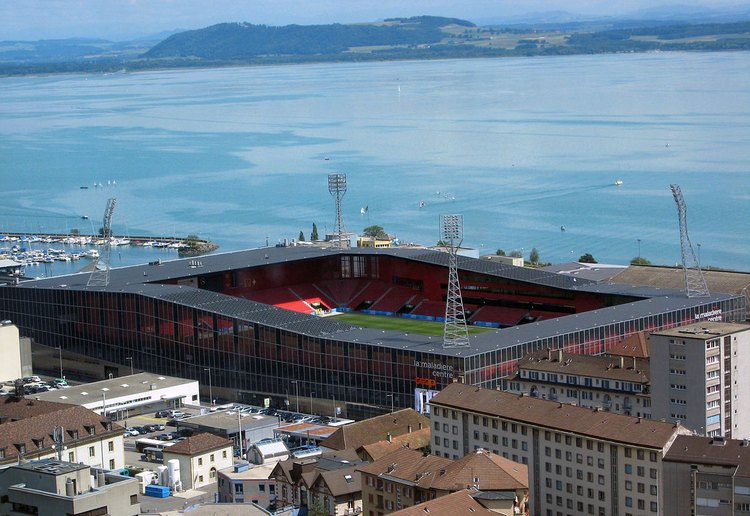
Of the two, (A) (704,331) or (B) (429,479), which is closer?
(B) (429,479)

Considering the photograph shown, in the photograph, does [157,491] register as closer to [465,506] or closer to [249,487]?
[249,487]

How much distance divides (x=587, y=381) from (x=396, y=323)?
10.3 m

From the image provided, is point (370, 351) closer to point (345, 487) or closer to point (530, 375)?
point (530, 375)

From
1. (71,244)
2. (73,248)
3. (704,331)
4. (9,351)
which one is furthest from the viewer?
(71,244)

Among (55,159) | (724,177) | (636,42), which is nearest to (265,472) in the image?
(724,177)

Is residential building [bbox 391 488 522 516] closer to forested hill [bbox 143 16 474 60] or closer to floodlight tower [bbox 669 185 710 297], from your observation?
floodlight tower [bbox 669 185 710 297]

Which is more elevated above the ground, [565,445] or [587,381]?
[565,445]

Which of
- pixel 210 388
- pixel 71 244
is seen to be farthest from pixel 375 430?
pixel 71 244

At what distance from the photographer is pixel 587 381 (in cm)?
1950

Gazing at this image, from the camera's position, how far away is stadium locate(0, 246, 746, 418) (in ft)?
71.3

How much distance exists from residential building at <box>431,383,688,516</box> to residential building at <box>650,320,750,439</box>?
251 centimetres

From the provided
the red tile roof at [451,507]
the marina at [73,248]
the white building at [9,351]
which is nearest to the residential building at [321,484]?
the red tile roof at [451,507]

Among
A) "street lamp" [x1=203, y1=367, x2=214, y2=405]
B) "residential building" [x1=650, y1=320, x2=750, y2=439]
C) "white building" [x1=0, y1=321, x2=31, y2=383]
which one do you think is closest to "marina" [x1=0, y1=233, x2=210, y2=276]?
"white building" [x1=0, y1=321, x2=31, y2=383]

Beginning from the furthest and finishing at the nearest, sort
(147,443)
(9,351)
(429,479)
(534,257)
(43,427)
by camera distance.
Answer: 1. (534,257)
2. (9,351)
3. (147,443)
4. (43,427)
5. (429,479)
